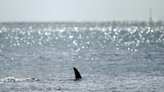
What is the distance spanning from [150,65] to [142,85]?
1372 cm

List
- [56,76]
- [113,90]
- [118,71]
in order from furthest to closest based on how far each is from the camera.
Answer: [118,71], [56,76], [113,90]

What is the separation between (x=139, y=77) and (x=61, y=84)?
8.28 m

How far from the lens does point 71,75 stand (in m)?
37.3

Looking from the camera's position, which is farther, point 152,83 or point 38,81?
point 38,81

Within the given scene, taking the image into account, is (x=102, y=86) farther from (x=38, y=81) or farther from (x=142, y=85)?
(x=38, y=81)

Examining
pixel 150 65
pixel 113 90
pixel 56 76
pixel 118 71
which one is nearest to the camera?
pixel 113 90

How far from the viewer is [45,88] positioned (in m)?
29.3

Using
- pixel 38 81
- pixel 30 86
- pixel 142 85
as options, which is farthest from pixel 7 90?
pixel 142 85

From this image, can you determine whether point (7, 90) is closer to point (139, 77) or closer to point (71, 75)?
point (71, 75)

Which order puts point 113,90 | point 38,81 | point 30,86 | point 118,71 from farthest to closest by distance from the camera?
point 118,71 → point 38,81 → point 30,86 → point 113,90

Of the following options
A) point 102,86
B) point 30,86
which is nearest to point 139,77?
point 102,86

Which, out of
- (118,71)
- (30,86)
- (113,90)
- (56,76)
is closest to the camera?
(113,90)

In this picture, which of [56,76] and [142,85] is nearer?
[142,85]

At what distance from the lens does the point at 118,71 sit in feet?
128
